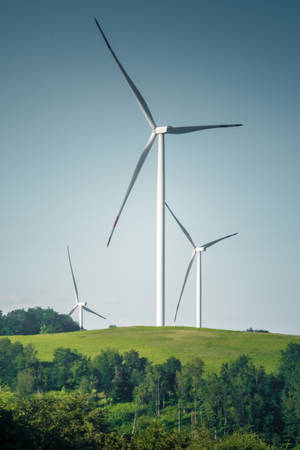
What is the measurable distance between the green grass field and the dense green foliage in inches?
138

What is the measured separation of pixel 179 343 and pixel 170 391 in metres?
20.4

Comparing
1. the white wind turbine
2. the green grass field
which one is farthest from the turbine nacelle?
the green grass field

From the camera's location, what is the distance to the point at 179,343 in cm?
15662

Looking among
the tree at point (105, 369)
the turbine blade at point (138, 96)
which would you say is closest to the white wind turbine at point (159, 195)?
the turbine blade at point (138, 96)

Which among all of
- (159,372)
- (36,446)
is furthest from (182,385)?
(36,446)

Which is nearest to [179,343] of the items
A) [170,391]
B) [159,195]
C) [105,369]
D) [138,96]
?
[170,391]

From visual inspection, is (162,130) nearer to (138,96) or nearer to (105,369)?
(138,96)

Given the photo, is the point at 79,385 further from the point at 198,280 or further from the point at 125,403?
the point at 198,280

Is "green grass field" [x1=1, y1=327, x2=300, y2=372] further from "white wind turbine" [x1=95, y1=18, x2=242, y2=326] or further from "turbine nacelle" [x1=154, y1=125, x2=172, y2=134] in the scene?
"turbine nacelle" [x1=154, y1=125, x2=172, y2=134]

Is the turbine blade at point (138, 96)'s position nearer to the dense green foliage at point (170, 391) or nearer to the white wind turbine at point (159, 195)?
the white wind turbine at point (159, 195)

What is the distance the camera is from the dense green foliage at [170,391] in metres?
123

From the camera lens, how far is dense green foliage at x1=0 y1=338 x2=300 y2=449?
123m

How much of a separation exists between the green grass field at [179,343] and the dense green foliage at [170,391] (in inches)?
138

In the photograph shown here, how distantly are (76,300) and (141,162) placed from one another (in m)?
91.5
